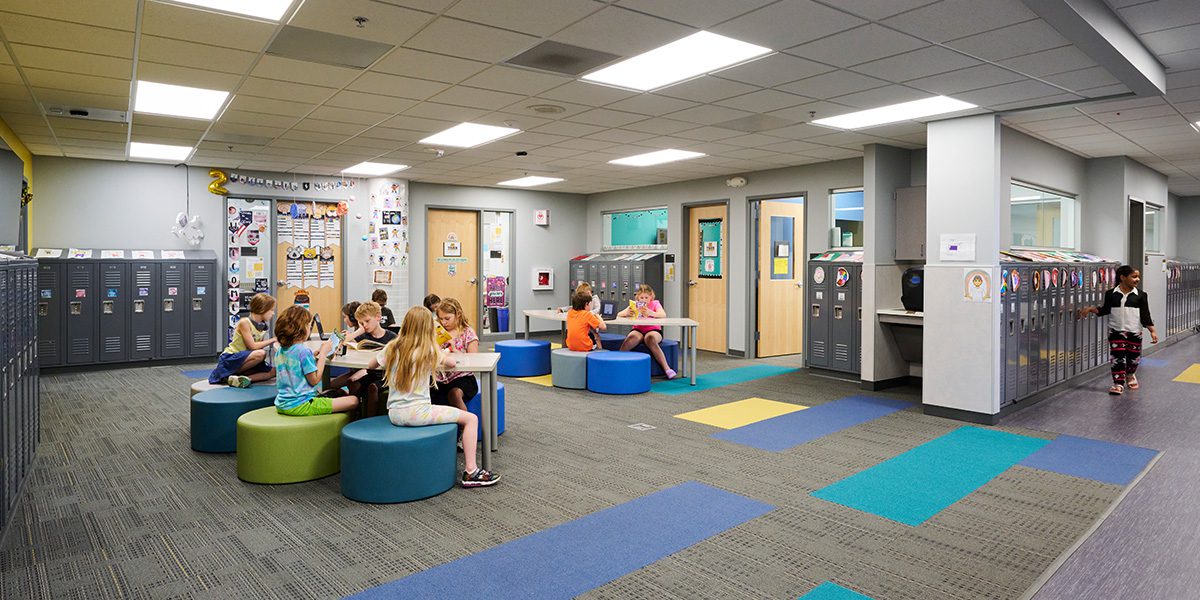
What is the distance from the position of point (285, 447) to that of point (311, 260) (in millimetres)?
6718

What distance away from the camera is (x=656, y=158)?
28.4 ft

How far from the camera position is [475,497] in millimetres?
3996

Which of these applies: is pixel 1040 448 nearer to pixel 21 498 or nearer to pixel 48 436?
pixel 21 498

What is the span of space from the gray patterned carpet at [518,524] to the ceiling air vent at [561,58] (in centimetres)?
271

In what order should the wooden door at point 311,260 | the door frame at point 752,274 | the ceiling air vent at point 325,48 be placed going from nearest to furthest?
1. the ceiling air vent at point 325,48
2. the door frame at point 752,274
3. the wooden door at point 311,260

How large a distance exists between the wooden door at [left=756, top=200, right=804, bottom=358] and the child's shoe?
640cm

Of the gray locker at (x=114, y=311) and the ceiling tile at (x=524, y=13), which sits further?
the gray locker at (x=114, y=311)

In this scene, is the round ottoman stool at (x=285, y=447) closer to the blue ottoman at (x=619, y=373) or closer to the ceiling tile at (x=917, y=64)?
the blue ottoman at (x=619, y=373)

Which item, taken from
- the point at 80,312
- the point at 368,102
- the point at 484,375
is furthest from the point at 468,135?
the point at 80,312

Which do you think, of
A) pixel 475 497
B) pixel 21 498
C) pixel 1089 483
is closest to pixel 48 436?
pixel 21 498

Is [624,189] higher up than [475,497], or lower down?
higher up

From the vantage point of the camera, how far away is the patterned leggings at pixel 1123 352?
23.8ft

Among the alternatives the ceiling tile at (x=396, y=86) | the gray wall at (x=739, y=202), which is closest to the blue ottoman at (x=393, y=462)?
the ceiling tile at (x=396, y=86)

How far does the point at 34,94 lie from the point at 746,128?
6.06 m
